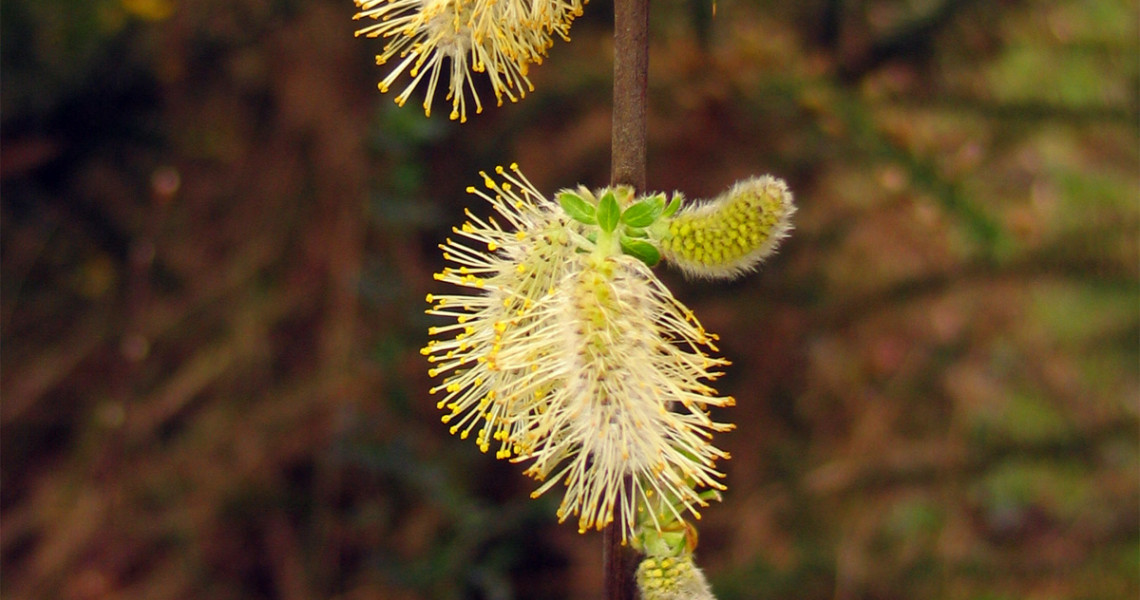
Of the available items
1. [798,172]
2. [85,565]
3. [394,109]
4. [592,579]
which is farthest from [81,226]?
[798,172]

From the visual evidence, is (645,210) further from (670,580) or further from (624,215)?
(670,580)

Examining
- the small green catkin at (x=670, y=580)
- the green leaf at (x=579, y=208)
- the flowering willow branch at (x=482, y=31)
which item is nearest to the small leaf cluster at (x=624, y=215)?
the green leaf at (x=579, y=208)

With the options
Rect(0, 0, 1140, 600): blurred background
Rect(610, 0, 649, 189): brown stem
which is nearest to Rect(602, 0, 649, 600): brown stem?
Rect(610, 0, 649, 189): brown stem

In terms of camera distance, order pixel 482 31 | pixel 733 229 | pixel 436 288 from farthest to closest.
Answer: pixel 436 288
pixel 482 31
pixel 733 229

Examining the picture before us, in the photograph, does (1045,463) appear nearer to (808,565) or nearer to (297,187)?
(808,565)

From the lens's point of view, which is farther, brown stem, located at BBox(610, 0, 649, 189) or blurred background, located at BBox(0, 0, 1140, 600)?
blurred background, located at BBox(0, 0, 1140, 600)

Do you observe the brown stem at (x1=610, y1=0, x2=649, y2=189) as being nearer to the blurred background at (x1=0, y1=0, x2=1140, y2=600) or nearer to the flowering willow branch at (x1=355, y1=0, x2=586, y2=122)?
the flowering willow branch at (x1=355, y1=0, x2=586, y2=122)

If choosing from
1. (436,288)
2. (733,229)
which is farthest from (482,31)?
(436,288)
